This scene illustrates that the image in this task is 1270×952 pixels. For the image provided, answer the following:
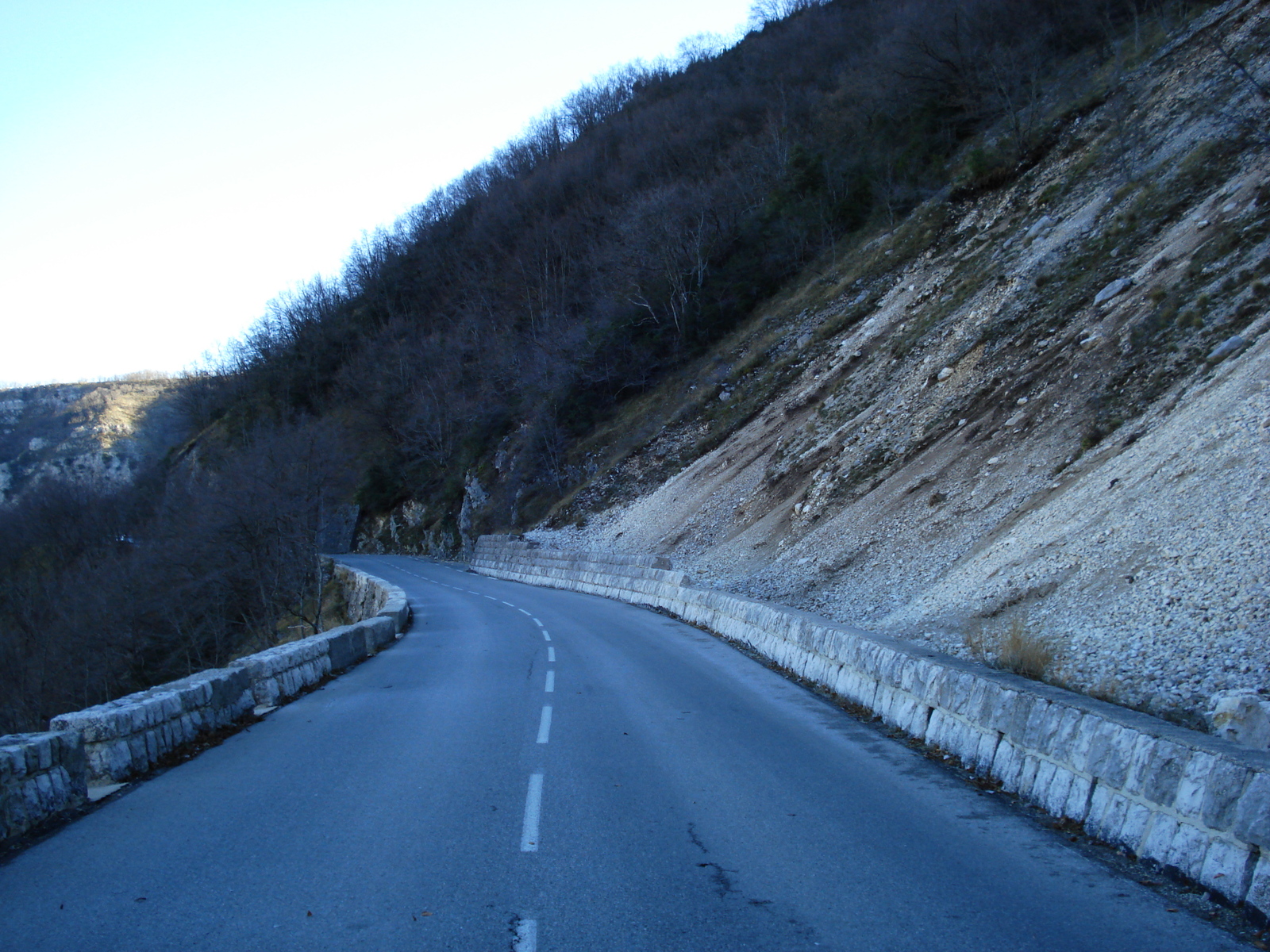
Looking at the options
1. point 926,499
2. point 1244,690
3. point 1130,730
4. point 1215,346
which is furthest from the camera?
point 926,499

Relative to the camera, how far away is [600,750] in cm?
803

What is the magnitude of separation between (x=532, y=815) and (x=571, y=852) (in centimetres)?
80

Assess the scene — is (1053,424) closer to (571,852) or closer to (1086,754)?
(1086,754)

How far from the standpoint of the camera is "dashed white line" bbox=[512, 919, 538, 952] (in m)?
4.08

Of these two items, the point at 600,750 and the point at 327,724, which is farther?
the point at 327,724

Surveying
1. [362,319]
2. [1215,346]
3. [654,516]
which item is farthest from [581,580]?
[362,319]

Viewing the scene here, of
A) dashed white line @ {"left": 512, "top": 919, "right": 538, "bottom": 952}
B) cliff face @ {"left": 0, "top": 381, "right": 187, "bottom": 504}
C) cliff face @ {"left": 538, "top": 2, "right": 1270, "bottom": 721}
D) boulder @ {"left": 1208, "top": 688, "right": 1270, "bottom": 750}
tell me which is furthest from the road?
cliff face @ {"left": 0, "top": 381, "right": 187, "bottom": 504}

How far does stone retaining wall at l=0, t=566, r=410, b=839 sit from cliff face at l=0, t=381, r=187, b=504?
9884 cm

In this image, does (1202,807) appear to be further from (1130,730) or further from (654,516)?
(654,516)

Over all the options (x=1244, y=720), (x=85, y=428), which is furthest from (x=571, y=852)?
(x=85, y=428)

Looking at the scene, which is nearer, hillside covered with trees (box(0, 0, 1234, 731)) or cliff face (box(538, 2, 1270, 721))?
cliff face (box(538, 2, 1270, 721))

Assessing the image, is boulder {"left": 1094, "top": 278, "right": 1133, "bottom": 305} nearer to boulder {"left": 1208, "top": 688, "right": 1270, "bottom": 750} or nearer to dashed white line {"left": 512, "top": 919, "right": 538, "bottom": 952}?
boulder {"left": 1208, "top": 688, "right": 1270, "bottom": 750}

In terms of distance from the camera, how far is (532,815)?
6.11 metres

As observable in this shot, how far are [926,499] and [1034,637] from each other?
1020 cm
